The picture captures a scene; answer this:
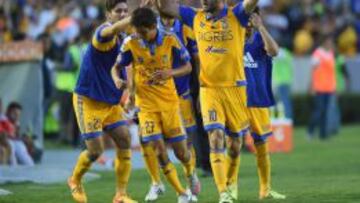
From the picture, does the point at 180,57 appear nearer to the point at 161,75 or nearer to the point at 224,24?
the point at 161,75

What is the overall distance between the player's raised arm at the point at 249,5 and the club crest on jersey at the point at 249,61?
139 cm

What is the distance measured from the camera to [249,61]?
1523 centimetres

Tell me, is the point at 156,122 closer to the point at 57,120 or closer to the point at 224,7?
the point at 224,7

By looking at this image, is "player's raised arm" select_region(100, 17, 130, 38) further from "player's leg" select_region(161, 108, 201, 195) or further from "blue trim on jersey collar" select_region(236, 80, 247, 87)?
"blue trim on jersey collar" select_region(236, 80, 247, 87)

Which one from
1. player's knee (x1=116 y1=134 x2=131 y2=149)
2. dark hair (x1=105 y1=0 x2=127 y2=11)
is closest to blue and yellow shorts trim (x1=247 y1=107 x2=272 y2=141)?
player's knee (x1=116 y1=134 x2=131 y2=149)

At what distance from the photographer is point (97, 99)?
45.9 feet

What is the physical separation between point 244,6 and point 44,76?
10.7 m

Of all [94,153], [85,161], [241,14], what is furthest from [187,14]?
[85,161]

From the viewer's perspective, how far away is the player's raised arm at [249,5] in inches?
539

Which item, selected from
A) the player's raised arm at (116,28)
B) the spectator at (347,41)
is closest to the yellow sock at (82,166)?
the player's raised arm at (116,28)

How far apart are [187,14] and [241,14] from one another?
74 centimetres

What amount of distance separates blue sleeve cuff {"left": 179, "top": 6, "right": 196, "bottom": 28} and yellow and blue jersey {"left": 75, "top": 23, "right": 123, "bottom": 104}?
881 millimetres

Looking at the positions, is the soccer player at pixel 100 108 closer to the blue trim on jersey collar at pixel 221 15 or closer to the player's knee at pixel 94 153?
the player's knee at pixel 94 153

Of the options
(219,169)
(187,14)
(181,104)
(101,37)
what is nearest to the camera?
(101,37)
